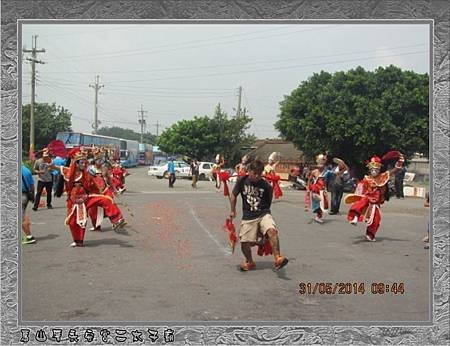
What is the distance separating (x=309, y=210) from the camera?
1324 centimetres

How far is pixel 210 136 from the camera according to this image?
782cm

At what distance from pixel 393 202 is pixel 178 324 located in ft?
38.5

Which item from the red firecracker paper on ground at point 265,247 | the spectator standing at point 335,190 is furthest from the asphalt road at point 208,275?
the spectator standing at point 335,190

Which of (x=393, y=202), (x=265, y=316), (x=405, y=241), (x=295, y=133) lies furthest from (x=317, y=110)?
(x=393, y=202)

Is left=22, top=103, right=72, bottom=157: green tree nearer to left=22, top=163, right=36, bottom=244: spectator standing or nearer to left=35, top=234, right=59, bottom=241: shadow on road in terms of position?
left=22, top=163, right=36, bottom=244: spectator standing

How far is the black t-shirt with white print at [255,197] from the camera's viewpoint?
6406mm

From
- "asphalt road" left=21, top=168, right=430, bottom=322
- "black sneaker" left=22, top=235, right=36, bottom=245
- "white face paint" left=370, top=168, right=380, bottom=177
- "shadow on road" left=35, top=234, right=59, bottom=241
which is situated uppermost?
"white face paint" left=370, top=168, right=380, bottom=177

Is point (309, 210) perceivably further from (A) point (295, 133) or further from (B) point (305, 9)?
(B) point (305, 9)

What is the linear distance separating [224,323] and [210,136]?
3647mm

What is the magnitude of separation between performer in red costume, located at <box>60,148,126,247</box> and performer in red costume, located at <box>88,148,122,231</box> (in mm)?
58

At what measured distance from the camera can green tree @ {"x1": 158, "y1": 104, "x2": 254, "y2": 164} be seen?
669 cm

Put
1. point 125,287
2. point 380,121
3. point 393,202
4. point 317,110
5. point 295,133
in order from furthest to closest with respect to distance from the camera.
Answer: point 393,202, point 317,110, point 295,133, point 380,121, point 125,287

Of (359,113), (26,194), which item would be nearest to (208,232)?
(26,194)

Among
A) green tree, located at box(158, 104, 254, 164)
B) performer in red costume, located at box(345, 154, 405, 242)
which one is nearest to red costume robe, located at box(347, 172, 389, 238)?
performer in red costume, located at box(345, 154, 405, 242)
